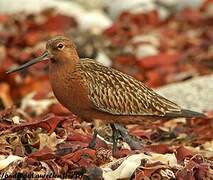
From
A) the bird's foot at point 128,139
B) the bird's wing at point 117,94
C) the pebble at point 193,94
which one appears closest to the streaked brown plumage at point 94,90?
the bird's wing at point 117,94

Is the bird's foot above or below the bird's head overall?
below

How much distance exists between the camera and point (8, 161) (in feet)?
21.9

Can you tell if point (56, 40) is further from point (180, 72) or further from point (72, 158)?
point (180, 72)

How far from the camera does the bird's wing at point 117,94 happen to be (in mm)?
7445

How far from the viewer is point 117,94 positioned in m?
7.61

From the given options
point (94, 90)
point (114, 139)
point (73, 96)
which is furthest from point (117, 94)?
point (73, 96)

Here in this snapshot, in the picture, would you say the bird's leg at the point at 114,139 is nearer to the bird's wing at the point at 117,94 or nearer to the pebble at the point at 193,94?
the bird's wing at the point at 117,94

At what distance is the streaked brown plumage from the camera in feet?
23.9

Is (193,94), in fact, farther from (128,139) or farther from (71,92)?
(71,92)

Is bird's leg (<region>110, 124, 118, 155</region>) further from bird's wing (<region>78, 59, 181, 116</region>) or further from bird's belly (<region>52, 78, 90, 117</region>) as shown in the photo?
bird's belly (<region>52, 78, 90, 117</region>)

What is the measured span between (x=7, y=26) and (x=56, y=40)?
346 inches

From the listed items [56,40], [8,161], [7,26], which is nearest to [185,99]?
[56,40]

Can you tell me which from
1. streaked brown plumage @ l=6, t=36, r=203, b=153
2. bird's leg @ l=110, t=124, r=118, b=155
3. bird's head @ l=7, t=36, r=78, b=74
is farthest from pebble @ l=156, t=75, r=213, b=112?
bird's head @ l=7, t=36, r=78, b=74

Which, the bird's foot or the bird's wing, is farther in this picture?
the bird's foot
